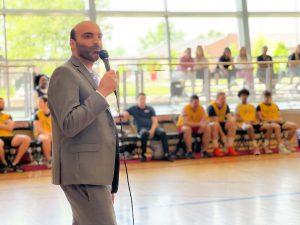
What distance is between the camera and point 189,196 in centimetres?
659

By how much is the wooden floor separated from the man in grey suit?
256 cm

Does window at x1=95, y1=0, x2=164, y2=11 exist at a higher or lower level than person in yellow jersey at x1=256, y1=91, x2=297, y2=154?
higher

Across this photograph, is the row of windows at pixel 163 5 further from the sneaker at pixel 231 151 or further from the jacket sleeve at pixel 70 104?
the jacket sleeve at pixel 70 104

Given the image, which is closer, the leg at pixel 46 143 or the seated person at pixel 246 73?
the leg at pixel 46 143

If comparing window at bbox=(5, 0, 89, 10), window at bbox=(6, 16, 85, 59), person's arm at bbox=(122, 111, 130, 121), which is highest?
window at bbox=(5, 0, 89, 10)

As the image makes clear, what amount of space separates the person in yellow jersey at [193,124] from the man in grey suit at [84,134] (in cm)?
792

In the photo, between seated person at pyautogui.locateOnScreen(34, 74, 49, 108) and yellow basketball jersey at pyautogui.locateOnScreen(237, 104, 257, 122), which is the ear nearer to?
seated person at pyautogui.locateOnScreen(34, 74, 49, 108)

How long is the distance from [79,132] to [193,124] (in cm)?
813

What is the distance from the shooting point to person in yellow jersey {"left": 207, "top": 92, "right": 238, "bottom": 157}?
10875mm

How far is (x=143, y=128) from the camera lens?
34.3 ft

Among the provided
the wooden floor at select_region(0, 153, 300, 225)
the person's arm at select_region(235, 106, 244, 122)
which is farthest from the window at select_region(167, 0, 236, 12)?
the wooden floor at select_region(0, 153, 300, 225)

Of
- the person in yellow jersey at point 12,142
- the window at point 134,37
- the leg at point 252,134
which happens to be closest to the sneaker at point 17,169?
the person in yellow jersey at point 12,142

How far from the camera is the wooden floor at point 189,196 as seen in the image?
5.43m

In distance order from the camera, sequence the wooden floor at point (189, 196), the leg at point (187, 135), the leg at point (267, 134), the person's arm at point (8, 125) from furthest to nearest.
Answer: the leg at point (267, 134) < the leg at point (187, 135) < the person's arm at point (8, 125) < the wooden floor at point (189, 196)
